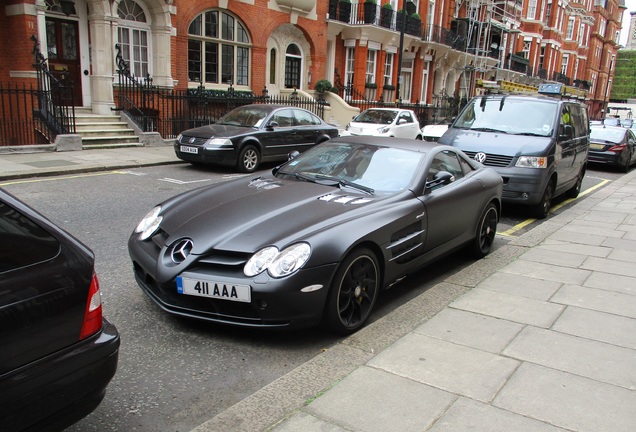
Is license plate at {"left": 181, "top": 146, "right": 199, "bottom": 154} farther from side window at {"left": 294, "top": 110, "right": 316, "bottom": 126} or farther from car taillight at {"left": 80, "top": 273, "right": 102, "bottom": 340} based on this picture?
car taillight at {"left": 80, "top": 273, "right": 102, "bottom": 340}

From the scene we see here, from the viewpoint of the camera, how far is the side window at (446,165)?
5329 millimetres

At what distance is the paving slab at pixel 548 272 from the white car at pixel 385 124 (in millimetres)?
11377

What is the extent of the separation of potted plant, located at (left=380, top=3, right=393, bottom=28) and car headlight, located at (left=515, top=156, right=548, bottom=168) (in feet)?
69.7

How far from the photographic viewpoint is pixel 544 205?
354 inches

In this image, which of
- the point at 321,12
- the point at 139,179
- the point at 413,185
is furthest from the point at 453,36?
the point at 413,185

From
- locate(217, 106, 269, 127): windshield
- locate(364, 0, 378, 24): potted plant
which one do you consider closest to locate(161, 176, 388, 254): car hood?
locate(217, 106, 269, 127): windshield

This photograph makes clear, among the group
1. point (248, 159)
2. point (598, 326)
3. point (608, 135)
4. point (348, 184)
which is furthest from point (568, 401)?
point (608, 135)

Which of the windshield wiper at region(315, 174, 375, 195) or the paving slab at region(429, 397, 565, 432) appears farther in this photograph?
the windshield wiper at region(315, 174, 375, 195)

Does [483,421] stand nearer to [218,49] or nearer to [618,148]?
[618,148]

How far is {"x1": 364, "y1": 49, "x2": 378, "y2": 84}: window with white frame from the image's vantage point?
28.7 metres

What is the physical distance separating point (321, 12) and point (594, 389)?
24301mm

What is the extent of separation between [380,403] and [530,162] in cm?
665

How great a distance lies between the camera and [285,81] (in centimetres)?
2477

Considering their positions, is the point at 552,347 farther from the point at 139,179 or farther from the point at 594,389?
→ the point at 139,179
